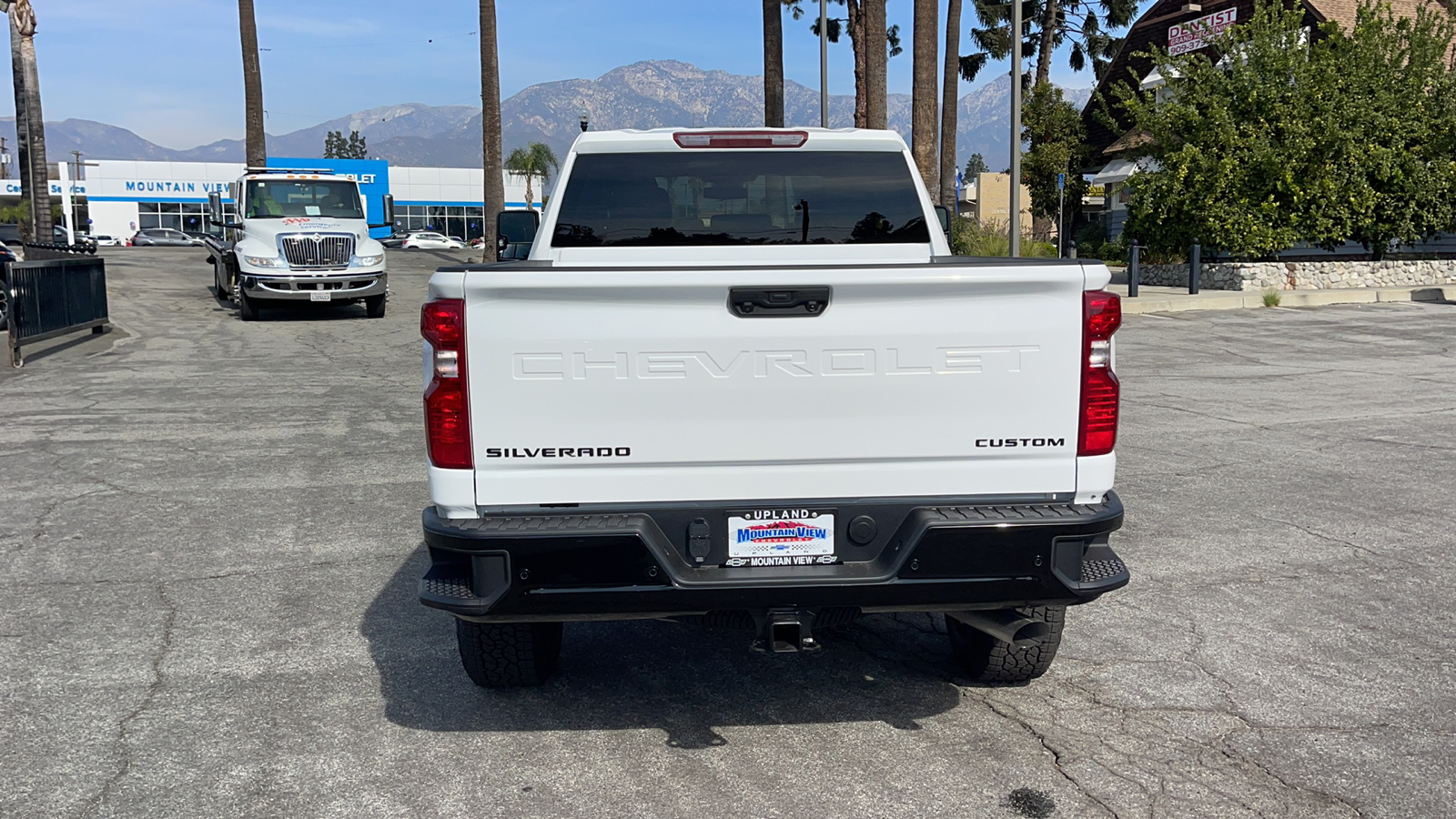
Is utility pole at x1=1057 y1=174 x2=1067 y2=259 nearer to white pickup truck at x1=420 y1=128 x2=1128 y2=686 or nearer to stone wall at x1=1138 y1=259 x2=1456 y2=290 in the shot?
stone wall at x1=1138 y1=259 x2=1456 y2=290

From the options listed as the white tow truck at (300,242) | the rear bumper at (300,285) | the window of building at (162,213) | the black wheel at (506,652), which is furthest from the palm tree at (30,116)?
the window of building at (162,213)

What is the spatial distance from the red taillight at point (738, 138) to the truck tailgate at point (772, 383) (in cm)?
167

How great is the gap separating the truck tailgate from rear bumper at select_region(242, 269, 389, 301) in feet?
58.9

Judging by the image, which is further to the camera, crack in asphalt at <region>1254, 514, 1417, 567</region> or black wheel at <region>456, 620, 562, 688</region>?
crack in asphalt at <region>1254, 514, 1417, 567</region>

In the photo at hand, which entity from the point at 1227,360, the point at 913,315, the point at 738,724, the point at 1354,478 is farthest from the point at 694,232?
the point at 1227,360

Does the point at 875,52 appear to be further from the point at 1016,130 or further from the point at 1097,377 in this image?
the point at 1097,377

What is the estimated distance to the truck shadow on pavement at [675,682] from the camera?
14.9 ft

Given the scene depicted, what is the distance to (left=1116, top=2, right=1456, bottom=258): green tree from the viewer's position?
79.8 feet

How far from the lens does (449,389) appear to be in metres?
3.88

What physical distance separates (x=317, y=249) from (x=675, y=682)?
1768cm

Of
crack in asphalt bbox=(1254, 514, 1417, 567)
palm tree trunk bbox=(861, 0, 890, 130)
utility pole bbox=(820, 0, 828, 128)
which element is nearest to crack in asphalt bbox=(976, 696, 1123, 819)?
crack in asphalt bbox=(1254, 514, 1417, 567)

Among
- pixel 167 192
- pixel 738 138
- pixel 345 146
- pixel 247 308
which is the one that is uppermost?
pixel 345 146

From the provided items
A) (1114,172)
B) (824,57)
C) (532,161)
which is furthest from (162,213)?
(1114,172)

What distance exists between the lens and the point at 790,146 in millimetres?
5500
